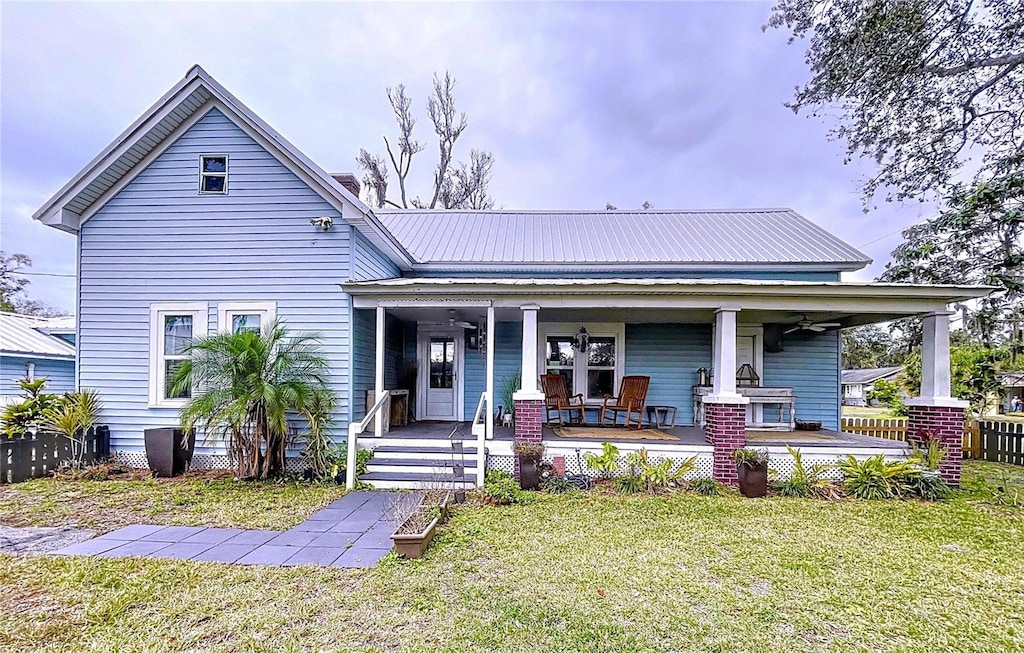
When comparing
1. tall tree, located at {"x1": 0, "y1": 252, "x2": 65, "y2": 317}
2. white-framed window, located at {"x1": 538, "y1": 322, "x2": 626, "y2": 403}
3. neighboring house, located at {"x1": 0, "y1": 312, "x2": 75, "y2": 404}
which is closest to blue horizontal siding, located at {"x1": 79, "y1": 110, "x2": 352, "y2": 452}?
white-framed window, located at {"x1": 538, "y1": 322, "x2": 626, "y2": 403}

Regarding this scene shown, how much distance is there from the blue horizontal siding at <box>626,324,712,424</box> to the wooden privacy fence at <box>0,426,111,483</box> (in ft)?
29.8

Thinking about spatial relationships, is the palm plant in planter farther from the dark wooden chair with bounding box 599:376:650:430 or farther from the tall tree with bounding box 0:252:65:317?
the tall tree with bounding box 0:252:65:317

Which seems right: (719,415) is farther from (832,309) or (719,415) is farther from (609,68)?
(609,68)

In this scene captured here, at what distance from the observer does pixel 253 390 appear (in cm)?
679

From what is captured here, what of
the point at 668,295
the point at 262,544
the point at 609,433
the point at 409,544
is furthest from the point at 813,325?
the point at 262,544

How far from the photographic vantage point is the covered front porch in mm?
7113

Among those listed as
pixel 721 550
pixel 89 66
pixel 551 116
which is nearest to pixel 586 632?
pixel 721 550

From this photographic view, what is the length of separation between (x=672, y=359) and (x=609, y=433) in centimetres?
252

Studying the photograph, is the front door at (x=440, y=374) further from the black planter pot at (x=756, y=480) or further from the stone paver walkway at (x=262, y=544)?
the black planter pot at (x=756, y=480)

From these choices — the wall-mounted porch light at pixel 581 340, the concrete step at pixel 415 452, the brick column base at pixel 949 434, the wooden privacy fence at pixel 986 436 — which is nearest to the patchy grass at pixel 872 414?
the wooden privacy fence at pixel 986 436

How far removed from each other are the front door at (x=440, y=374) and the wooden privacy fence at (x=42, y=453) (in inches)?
205

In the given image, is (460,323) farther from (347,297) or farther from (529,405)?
(529,405)

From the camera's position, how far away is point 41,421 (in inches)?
297

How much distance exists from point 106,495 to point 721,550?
7.26 metres
